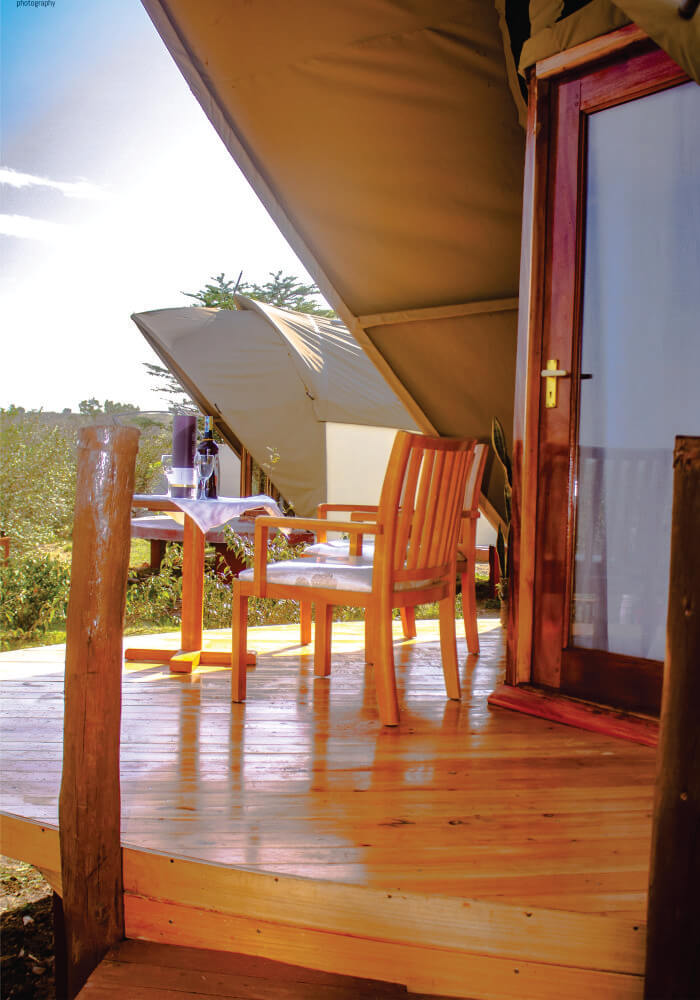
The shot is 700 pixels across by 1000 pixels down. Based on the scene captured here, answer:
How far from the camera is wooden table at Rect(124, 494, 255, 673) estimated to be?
312 centimetres

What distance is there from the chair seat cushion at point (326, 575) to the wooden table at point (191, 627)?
0.60 meters

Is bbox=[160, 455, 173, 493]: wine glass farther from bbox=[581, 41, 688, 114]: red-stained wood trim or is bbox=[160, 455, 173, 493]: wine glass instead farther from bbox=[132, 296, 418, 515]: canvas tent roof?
bbox=[132, 296, 418, 515]: canvas tent roof

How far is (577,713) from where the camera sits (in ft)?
8.05

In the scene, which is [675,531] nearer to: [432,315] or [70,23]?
[432,315]

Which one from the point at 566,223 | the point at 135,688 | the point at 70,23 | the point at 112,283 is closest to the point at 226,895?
the point at 135,688

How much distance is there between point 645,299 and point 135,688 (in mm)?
2115

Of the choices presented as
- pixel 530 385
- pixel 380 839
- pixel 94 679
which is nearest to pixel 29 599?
pixel 530 385

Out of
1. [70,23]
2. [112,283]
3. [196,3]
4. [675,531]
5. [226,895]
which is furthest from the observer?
[112,283]

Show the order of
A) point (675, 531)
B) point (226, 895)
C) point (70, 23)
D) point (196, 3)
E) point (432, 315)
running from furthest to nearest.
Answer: point (70, 23)
point (432, 315)
point (196, 3)
point (226, 895)
point (675, 531)

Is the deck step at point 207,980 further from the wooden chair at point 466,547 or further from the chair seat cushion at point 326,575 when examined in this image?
the wooden chair at point 466,547

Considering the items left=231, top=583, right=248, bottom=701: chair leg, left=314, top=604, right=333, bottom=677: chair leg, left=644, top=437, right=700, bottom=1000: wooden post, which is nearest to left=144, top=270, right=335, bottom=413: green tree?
left=314, top=604, right=333, bottom=677: chair leg

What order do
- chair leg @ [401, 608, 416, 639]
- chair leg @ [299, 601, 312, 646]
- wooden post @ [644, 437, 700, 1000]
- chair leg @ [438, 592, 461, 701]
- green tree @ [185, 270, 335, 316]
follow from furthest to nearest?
green tree @ [185, 270, 335, 316] < chair leg @ [401, 608, 416, 639] < chair leg @ [299, 601, 312, 646] < chair leg @ [438, 592, 461, 701] < wooden post @ [644, 437, 700, 1000]

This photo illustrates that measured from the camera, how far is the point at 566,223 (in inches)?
101

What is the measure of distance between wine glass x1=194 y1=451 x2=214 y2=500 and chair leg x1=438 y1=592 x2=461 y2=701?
979 mm
